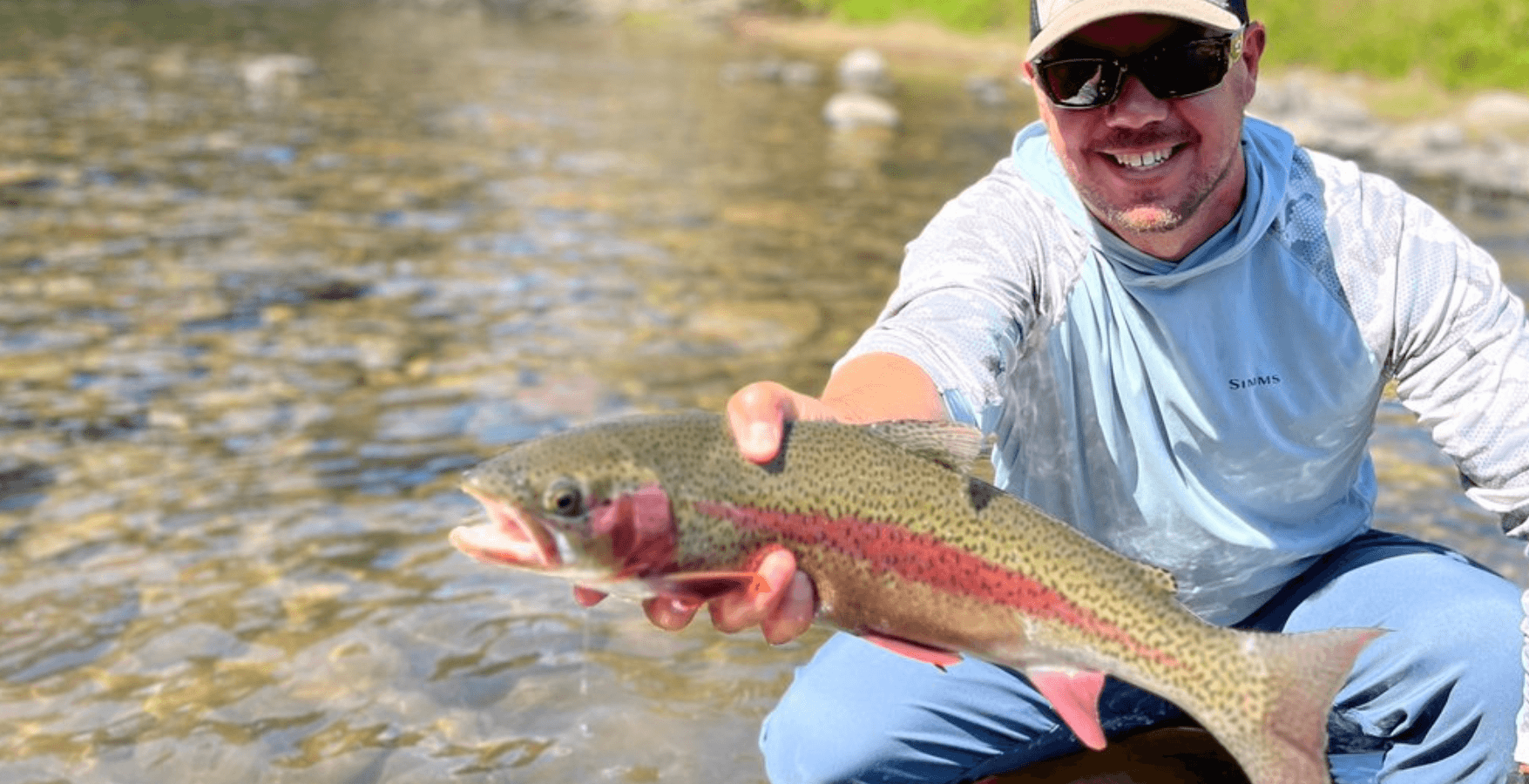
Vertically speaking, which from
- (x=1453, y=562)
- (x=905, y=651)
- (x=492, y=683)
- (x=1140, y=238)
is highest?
(x=1140, y=238)

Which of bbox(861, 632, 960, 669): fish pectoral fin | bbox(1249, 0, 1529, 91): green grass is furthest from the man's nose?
→ bbox(1249, 0, 1529, 91): green grass

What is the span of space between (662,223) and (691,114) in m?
9.94

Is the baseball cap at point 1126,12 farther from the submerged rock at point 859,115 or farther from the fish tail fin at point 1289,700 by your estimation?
the submerged rock at point 859,115

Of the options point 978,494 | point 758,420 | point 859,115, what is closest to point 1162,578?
point 978,494

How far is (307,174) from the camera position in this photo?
574 inches

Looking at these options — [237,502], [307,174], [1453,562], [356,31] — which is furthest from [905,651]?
[356,31]

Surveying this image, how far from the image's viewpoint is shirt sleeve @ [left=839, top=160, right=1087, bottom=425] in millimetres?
3105

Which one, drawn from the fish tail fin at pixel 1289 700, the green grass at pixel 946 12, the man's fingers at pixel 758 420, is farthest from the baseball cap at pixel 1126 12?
the green grass at pixel 946 12

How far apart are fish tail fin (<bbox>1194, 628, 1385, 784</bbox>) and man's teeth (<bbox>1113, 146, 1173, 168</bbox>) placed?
1.23 meters

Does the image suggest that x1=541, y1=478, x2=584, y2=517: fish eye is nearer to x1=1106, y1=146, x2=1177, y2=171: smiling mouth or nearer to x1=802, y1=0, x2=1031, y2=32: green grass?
x1=1106, y1=146, x2=1177, y2=171: smiling mouth

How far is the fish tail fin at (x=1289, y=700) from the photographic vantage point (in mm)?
2729

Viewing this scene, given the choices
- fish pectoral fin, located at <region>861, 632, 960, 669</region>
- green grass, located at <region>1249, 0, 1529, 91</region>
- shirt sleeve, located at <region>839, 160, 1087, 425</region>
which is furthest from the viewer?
green grass, located at <region>1249, 0, 1529, 91</region>

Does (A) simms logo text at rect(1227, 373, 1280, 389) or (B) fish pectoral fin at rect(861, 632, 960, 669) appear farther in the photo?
(A) simms logo text at rect(1227, 373, 1280, 389)

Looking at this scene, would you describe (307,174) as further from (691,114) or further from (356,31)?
(356,31)
